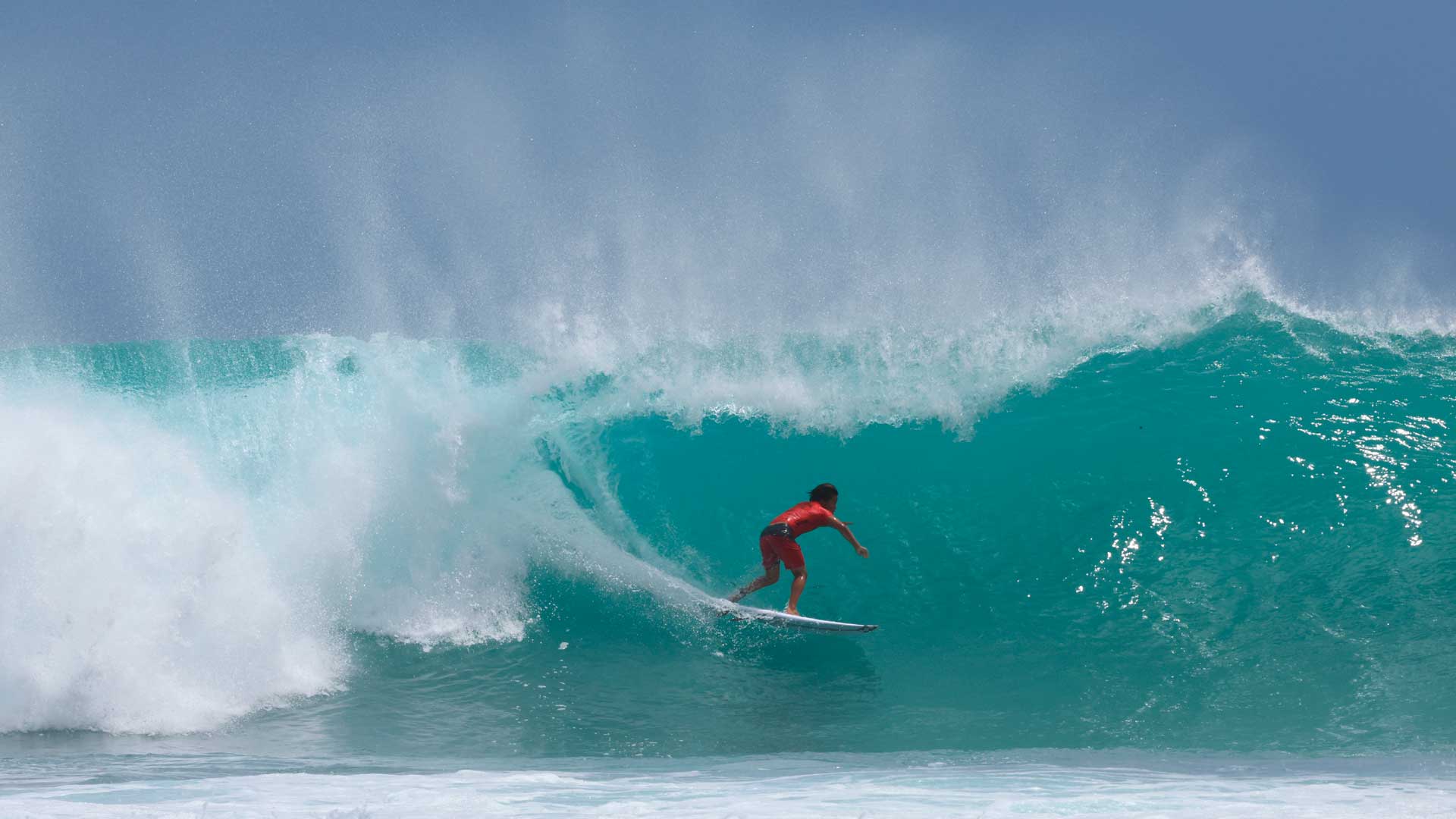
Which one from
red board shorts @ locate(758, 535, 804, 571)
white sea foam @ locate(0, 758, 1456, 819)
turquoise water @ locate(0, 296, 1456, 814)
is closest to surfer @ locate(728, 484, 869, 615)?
red board shorts @ locate(758, 535, 804, 571)

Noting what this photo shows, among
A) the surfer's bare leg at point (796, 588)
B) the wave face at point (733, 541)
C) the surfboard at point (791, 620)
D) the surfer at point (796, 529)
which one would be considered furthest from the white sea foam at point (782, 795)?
the surfer at point (796, 529)

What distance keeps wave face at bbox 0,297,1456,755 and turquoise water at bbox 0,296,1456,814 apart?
3cm

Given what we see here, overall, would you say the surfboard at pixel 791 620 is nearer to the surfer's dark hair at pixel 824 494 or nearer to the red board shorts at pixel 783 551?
the red board shorts at pixel 783 551

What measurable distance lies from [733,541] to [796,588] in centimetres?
153

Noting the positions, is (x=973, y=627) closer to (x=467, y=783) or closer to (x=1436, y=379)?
(x=467, y=783)

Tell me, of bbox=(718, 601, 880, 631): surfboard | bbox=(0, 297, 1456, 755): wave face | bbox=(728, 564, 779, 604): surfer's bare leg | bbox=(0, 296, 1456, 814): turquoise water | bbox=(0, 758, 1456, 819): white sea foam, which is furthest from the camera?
bbox=(728, 564, 779, 604): surfer's bare leg

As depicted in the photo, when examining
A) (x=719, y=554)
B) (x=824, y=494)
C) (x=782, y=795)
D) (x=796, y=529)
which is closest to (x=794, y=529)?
(x=796, y=529)

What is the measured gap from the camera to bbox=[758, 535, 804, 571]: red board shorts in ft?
25.7

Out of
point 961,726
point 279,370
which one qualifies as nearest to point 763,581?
point 961,726

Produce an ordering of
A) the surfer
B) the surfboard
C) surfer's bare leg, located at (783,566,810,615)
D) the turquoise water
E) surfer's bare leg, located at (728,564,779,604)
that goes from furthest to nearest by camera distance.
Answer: surfer's bare leg, located at (728,564,779,604) → the surfer → surfer's bare leg, located at (783,566,810,615) → the surfboard → the turquoise water

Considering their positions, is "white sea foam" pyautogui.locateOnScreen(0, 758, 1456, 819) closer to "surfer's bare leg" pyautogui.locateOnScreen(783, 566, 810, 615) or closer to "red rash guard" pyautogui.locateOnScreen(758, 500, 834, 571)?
"surfer's bare leg" pyautogui.locateOnScreen(783, 566, 810, 615)

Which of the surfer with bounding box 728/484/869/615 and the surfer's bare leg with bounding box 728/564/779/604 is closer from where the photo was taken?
the surfer with bounding box 728/484/869/615

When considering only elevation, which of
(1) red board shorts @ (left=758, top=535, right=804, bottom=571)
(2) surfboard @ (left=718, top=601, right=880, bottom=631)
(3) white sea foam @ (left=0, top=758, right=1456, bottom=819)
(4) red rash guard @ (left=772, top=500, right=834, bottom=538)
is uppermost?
(4) red rash guard @ (left=772, top=500, right=834, bottom=538)

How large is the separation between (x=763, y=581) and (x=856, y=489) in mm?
1853
